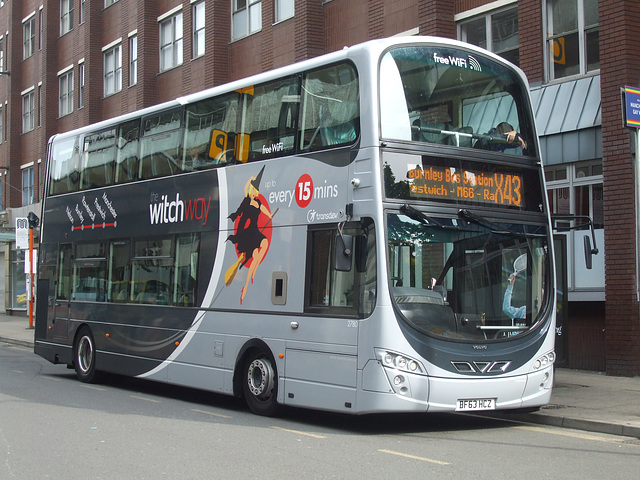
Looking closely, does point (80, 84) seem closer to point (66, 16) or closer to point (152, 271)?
point (66, 16)

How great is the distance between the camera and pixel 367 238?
9789 mm

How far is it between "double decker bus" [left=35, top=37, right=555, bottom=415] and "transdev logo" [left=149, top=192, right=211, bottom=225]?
33 millimetres

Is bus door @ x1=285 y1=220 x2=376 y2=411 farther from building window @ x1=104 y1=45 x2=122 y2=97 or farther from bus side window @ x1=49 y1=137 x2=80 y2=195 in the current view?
building window @ x1=104 y1=45 x2=122 y2=97

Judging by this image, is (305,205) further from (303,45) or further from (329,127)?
(303,45)

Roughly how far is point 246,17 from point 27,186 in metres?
20.5

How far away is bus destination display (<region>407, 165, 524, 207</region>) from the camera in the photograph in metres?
9.91

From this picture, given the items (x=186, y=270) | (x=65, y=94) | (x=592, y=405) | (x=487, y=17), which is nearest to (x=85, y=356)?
(x=186, y=270)

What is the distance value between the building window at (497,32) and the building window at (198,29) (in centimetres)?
1229

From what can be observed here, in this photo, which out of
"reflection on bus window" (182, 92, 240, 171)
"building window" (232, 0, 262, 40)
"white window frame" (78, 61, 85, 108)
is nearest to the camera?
"reflection on bus window" (182, 92, 240, 171)

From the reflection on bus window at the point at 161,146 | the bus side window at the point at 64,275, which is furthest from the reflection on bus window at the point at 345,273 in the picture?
the bus side window at the point at 64,275

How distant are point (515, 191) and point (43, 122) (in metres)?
34.1

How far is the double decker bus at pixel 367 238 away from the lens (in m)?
9.72

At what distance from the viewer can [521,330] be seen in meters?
10.3

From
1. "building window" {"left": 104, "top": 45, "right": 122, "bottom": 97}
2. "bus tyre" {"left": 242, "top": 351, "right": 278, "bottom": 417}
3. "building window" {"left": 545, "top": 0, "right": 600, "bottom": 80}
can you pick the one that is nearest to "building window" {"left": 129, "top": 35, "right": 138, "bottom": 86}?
"building window" {"left": 104, "top": 45, "right": 122, "bottom": 97}
